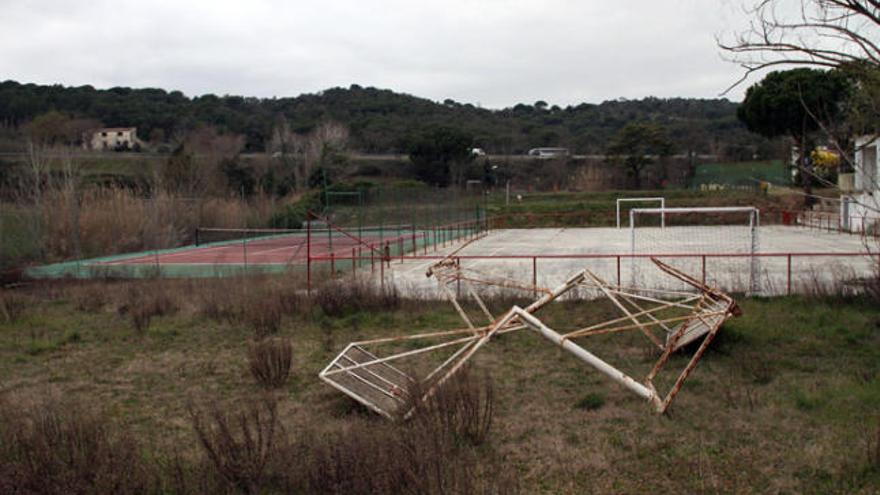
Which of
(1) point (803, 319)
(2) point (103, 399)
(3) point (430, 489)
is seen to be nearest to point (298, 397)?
(2) point (103, 399)

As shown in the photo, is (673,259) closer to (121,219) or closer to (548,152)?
(121,219)

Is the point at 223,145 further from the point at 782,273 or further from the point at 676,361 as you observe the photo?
the point at 676,361

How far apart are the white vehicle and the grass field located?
250 feet

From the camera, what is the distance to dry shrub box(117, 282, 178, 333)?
48.3 ft

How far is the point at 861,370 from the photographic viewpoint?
9.91 metres

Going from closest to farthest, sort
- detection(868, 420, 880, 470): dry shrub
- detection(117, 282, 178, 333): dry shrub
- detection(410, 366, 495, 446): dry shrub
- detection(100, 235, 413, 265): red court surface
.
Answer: detection(868, 420, 880, 470): dry shrub → detection(410, 366, 495, 446): dry shrub → detection(117, 282, 178, 333): dry shrub → detection(100, 235, 413, 265): red court surface

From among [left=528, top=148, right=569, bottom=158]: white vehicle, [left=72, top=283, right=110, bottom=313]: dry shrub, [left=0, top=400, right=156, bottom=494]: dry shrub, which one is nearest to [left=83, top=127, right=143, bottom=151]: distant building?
[left=528, top=148, right=569, bottom=158]: white vehicle

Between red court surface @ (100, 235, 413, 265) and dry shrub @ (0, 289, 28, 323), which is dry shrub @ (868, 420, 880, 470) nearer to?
dry shrub @ (0, 289, 28, 323)

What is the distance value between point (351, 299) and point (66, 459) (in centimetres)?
1022

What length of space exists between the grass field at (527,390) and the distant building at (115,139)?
236ft

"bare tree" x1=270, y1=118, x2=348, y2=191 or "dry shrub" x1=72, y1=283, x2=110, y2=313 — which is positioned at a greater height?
"bare tree" x1=270, y1=118, x2=348, y2=191

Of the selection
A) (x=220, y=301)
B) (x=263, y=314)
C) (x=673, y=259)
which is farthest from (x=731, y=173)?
(x=263, y=314)

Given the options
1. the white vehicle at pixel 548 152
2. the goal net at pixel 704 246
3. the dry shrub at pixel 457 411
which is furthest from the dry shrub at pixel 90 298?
the white vehicle at pixel 548 152

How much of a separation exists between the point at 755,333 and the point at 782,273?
1095 centimetres
